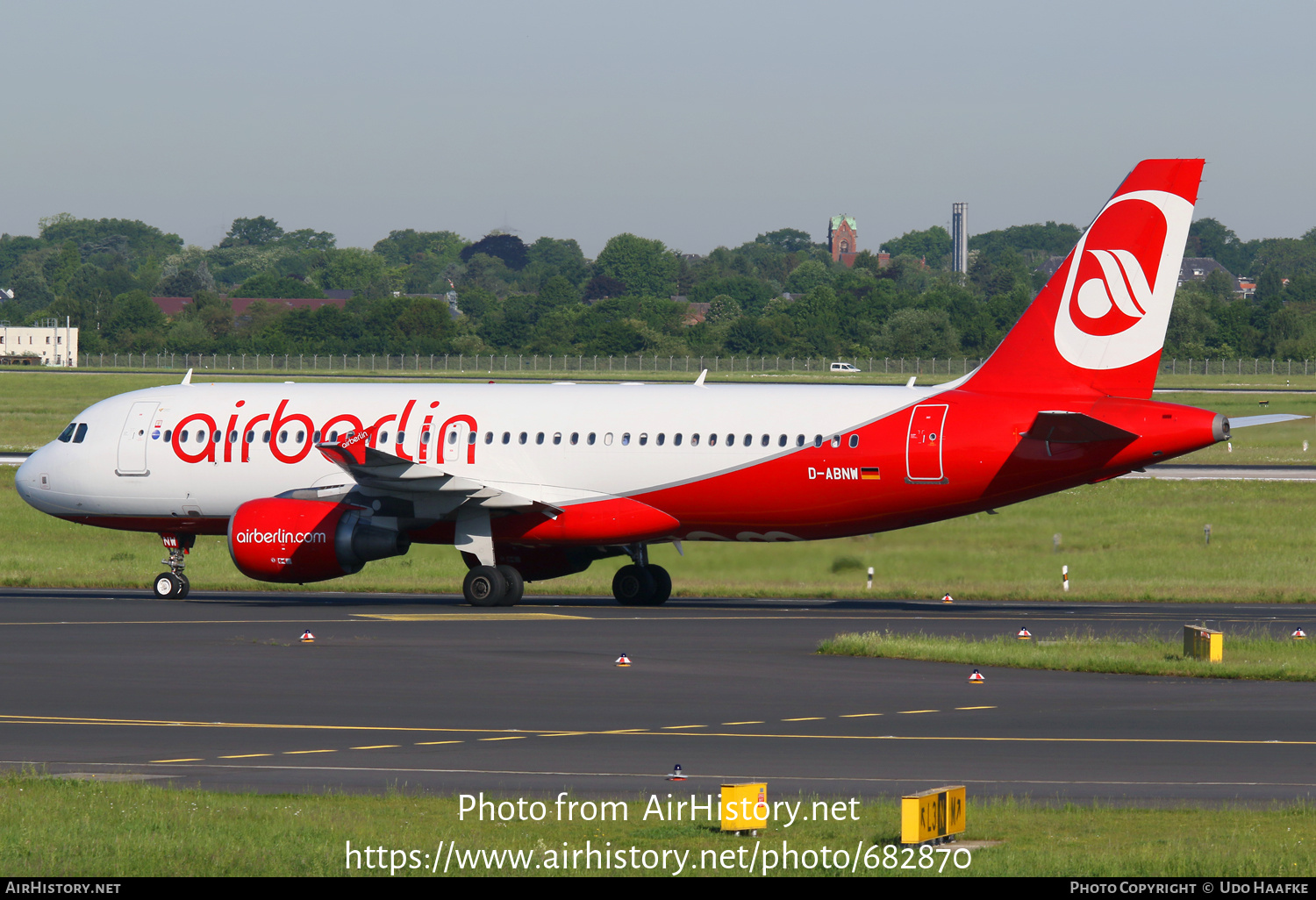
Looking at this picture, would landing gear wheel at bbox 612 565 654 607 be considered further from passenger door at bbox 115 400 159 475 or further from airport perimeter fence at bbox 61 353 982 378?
airport perimeter fence at bbox 61 353 982 378

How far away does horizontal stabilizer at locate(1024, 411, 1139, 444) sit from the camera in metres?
34.3

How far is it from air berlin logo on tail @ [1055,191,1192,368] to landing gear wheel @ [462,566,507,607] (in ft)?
41.2

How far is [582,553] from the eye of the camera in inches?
1574

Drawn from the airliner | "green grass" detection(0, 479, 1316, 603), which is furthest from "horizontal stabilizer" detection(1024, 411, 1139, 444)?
"green grass" detection(0, 479, 1316, 603)

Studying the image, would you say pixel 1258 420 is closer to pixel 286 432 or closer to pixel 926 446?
pixel 926 446

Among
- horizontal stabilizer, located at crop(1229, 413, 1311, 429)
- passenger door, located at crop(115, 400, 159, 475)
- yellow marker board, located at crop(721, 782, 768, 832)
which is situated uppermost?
horizontal stabilizer, located at crop(1229, 413, 1311, 429)

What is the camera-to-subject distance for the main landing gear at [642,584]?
131 feet

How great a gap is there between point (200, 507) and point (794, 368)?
98965 mm

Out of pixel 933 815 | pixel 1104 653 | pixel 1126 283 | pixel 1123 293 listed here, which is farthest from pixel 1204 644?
pixel 933 815

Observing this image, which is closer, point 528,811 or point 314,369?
point 528,811

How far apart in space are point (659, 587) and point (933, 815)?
26185mm

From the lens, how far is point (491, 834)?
1471 centimetres

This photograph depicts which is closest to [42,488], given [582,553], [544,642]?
[582,553]

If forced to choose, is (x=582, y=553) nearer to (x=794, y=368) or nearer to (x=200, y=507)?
(x=200, y=507)
